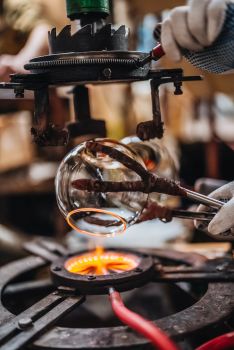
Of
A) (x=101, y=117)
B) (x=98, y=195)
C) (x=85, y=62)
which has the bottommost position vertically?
(x=98, y=195)

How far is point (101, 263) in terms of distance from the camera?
1685mm

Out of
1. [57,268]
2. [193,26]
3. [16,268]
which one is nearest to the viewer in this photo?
[193,26]

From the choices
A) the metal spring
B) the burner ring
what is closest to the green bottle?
the metal spring

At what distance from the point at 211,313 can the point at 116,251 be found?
2.00 feet

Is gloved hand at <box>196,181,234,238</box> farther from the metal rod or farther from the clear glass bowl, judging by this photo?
the clear glass bowl

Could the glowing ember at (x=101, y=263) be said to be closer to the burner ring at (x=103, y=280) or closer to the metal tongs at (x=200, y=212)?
the burner ring at (x=103, y=280)

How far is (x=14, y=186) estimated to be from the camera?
438 centimetres

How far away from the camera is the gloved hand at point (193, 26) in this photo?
1.08 metres

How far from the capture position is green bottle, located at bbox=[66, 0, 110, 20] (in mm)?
1287

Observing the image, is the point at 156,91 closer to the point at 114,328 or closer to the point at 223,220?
the point at 223,220

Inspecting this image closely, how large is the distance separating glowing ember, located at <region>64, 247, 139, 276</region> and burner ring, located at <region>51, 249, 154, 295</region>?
0.05m

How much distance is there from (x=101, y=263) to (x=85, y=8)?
0.82m

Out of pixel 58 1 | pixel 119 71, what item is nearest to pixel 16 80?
pixel 119 71

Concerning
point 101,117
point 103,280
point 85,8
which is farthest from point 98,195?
point 101,117
